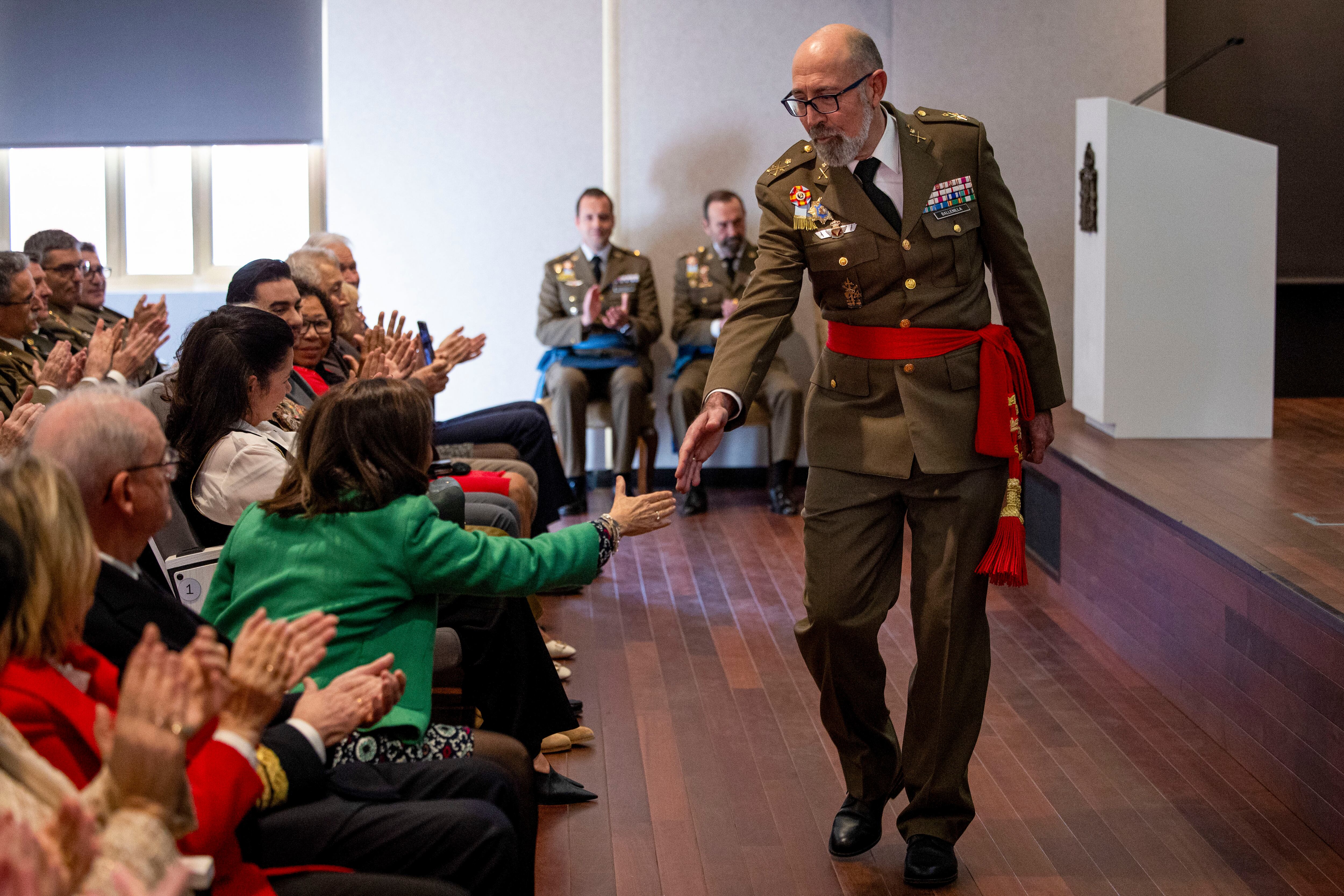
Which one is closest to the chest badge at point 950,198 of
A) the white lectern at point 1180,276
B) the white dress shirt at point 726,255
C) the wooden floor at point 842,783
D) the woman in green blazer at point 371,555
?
the woman in green blazer at point 371,555

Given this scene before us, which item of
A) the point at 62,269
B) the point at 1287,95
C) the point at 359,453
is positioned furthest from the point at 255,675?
the point at 1287,95

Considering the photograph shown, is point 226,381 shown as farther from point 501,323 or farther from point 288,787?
point 501,323

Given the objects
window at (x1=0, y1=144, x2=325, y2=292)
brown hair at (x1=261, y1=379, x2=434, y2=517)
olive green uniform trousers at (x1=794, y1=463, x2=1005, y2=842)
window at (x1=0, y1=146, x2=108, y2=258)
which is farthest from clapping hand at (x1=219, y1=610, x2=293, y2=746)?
window at (x1=0, y1=146, x2=108, y2=258)

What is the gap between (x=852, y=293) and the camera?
257 centimetres

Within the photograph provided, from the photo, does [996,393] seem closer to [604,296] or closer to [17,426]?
[17,426]

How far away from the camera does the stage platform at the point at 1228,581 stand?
274 cm

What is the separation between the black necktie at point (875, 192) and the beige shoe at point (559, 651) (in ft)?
6.13

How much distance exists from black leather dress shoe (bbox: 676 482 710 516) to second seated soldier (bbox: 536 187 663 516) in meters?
0.33

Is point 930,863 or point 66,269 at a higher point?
point 66,269

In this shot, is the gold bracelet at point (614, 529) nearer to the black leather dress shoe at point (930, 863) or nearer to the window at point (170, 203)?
the black leather dress shoe at point (930, 863)

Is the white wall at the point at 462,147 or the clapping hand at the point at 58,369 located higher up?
the white wall at the point at 462,147

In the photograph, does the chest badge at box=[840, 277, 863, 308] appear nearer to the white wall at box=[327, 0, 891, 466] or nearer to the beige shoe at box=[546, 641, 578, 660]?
the beige shoe at box=[546, 641, 578, 660]

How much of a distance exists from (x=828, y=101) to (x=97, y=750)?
1675 mm

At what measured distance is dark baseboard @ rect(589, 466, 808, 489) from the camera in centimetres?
678
